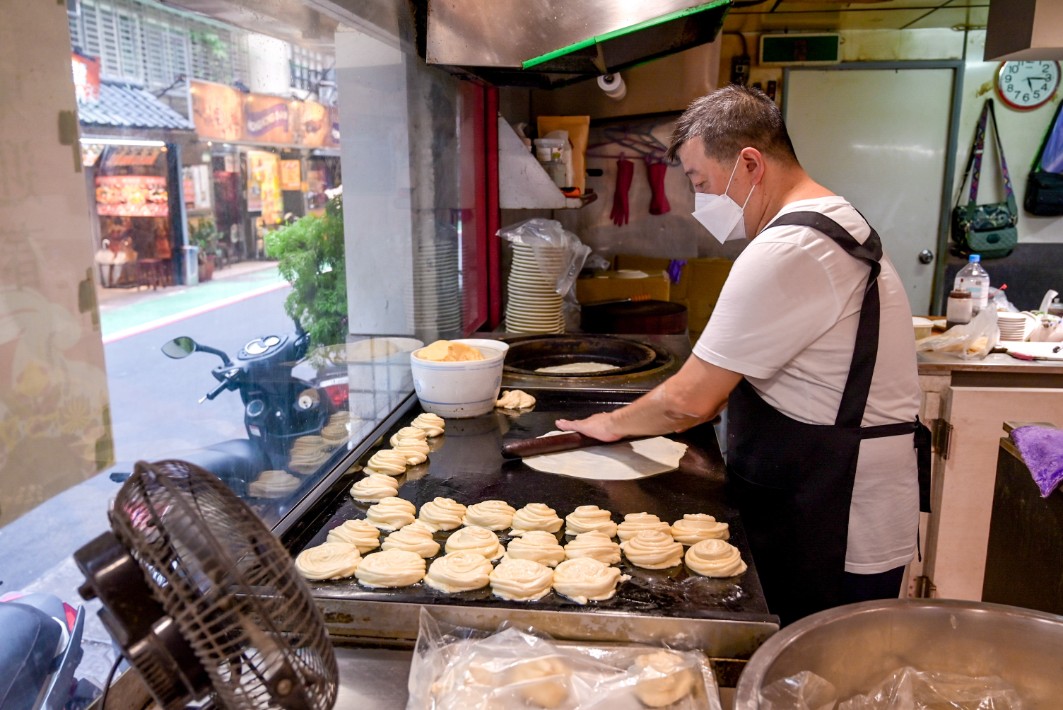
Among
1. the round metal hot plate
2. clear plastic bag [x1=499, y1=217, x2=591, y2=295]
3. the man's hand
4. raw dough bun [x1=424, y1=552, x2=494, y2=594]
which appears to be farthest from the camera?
clear plastic bag [x1=499, y1=217, x2=591, y2=295]

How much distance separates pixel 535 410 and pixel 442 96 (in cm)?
127

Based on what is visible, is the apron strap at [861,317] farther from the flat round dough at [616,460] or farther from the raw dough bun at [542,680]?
the raw dough bun at [542,680]

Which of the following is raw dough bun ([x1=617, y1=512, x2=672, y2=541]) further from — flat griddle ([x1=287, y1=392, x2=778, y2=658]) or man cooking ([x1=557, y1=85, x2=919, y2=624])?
man cooking ([x1=557, y1=85, x2=919, y2=624])

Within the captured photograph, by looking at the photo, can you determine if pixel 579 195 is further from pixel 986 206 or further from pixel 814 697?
pixel 986 206

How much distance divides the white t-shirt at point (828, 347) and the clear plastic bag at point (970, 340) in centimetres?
178

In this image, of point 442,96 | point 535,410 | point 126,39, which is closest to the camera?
point 126,39

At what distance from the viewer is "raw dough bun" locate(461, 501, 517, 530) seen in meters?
1.63

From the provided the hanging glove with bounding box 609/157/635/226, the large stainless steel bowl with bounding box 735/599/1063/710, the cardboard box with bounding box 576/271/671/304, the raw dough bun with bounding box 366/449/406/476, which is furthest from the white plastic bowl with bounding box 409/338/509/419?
the hanging glove with bounding box 609/157/635/226

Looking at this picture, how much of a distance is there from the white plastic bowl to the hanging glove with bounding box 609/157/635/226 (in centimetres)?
290

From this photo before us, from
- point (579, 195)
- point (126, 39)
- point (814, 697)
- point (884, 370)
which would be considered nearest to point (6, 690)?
point (126, 39)

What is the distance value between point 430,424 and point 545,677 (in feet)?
3.79

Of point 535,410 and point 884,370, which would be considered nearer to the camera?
point 884,370

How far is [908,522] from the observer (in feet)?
6.45

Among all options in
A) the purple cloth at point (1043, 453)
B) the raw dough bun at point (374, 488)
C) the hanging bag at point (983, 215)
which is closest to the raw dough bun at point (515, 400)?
the raw dough bun at point (374, 488)
